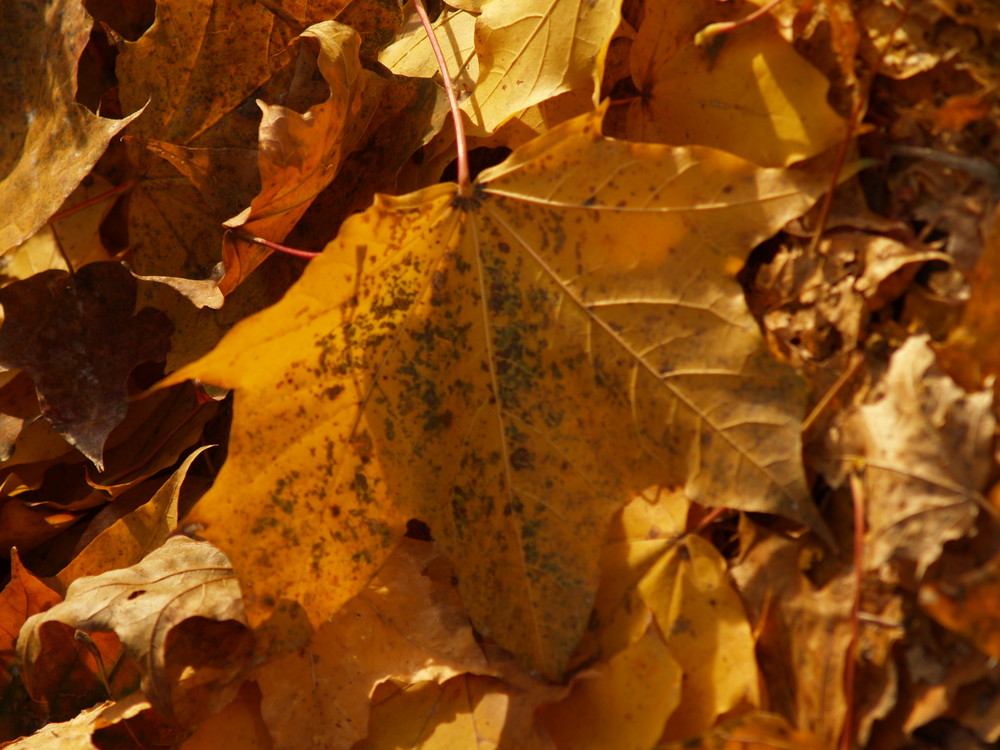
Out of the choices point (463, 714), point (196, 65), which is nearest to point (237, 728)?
point (463, 714)

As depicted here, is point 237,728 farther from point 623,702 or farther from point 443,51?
point 443,51

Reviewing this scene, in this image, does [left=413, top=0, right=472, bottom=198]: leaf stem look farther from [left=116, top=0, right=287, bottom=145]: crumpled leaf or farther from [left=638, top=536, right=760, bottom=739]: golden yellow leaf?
[left=638, top=536, right=760, bottom=739]: golden yellow leaf

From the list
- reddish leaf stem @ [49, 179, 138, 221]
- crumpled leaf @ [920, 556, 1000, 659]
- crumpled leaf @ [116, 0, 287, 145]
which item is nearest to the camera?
crumpled leaf @ [920, 556, 1000, 659]

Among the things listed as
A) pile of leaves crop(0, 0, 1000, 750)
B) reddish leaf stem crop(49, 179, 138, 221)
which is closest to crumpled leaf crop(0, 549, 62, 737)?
pile of leaves crop(0, 0, 1000, 750)

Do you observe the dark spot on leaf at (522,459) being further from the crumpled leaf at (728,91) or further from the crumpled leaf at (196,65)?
the crumpled leaf at (196,65)

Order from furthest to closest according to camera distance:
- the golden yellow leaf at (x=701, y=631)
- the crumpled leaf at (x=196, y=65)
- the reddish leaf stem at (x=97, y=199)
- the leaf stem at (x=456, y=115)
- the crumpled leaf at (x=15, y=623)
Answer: the reddish leaf stem at (x=97, y=199) < the crumpled leaf at (x=196, y=65) < the crumpled leaf at (x=15, y=623) < the leaf stem at (x=456, y=115) < the golden yellow leaf at (x=701, y=631)

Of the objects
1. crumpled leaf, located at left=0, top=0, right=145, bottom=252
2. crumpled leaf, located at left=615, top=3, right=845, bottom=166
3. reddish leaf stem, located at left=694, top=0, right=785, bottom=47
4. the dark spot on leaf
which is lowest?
the dark spot on leaf

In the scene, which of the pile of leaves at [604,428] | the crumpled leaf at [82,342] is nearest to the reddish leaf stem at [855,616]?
the pile of leaves at [604,428]

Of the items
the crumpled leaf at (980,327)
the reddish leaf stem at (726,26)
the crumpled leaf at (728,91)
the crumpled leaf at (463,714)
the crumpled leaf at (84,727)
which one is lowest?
the crumpled leaf at (463,714)
